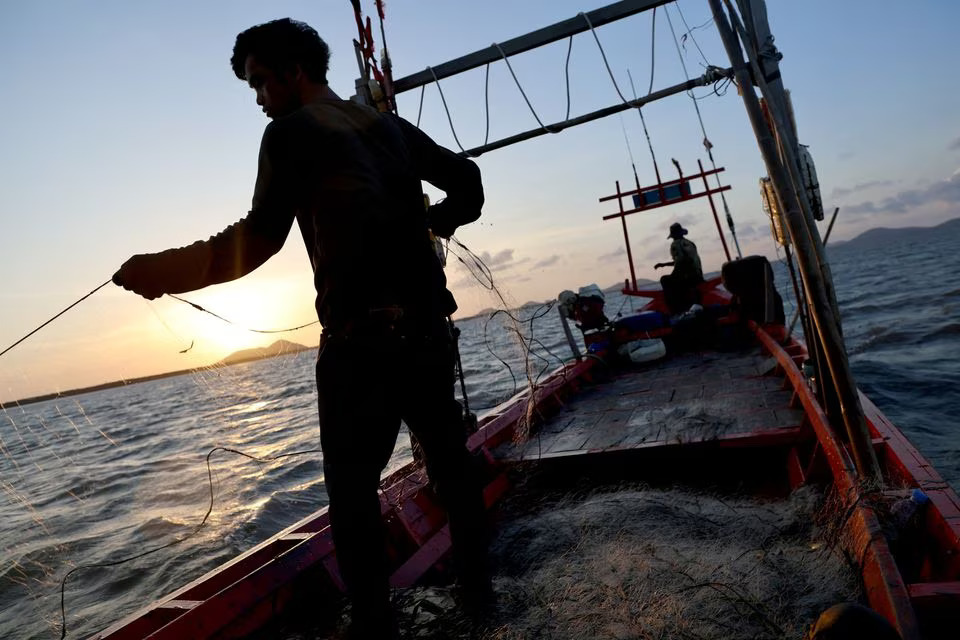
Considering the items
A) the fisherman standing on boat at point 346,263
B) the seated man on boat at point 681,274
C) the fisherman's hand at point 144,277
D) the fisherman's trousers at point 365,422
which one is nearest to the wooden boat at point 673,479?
the fisherman's trousers at point 365,422

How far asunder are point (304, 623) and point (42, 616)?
17.8 feet

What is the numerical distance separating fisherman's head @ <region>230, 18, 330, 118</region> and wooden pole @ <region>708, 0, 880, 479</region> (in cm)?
206

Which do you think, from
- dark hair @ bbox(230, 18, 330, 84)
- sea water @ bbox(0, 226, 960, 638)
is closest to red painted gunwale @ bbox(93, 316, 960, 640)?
sea water @ bbox(0, 226, 960, 638)

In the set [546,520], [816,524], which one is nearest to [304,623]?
[546,520]

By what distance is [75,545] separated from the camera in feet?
Result: 25.4

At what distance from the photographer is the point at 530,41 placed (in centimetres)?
464

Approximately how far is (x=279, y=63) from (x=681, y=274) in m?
9.14

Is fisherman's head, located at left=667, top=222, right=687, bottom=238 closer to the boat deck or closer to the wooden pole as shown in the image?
the boat deck

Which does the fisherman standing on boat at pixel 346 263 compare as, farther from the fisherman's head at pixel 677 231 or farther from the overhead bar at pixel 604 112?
the fisherman's head at pixel 677 231

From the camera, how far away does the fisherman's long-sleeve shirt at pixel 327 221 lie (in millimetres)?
1644

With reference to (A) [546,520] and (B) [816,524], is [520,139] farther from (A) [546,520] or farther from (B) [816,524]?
(B) [816,524]

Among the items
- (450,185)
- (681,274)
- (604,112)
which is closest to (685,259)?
(681,274)

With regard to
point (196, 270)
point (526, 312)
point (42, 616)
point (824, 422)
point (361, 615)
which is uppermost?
point (196, 270)

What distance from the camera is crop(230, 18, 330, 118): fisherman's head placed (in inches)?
71.0
